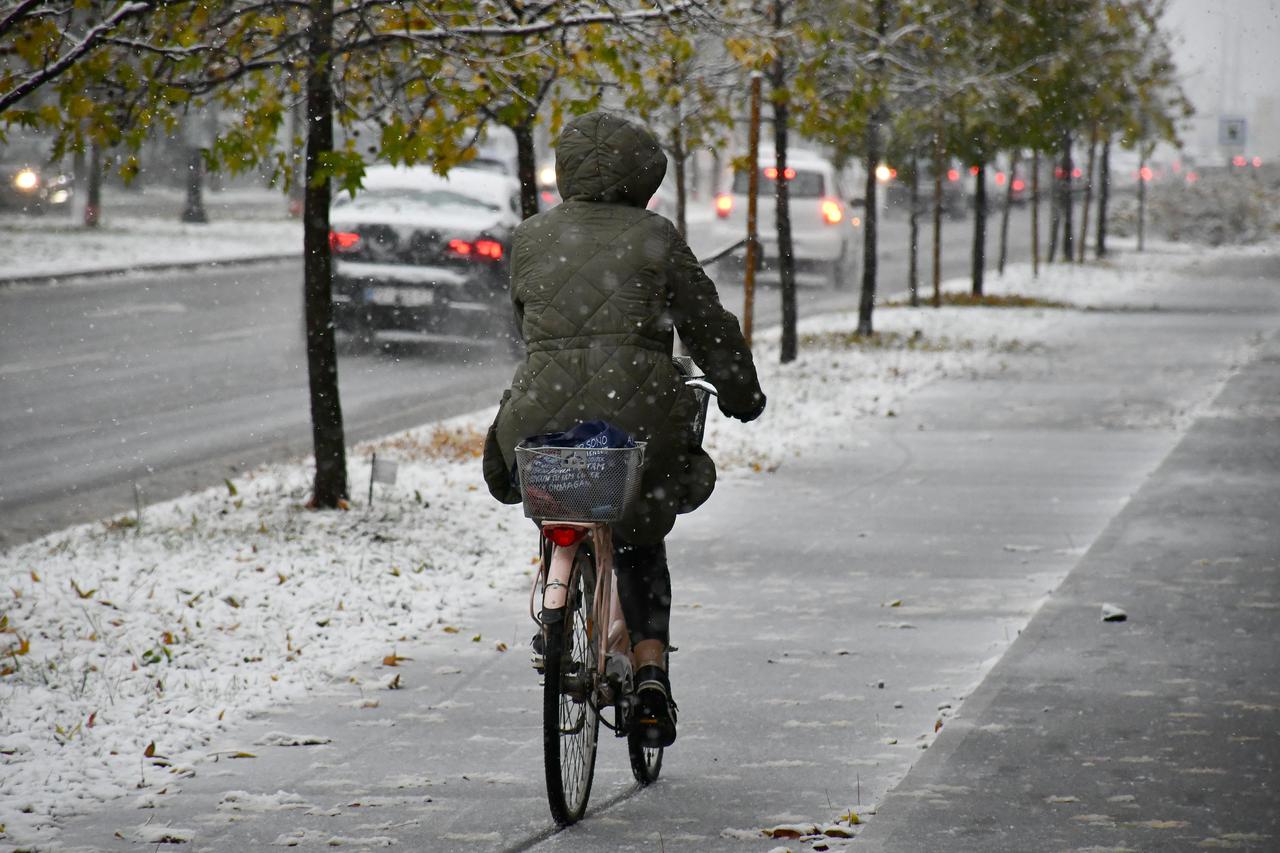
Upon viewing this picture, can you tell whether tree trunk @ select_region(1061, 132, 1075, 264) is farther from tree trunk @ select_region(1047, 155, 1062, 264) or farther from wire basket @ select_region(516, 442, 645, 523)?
wire basket @ select_region(516, 442, 645, 523)

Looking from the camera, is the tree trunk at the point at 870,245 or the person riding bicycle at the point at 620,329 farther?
the tree trunk at the point at 870,245

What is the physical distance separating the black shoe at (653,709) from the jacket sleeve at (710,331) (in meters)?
0.74

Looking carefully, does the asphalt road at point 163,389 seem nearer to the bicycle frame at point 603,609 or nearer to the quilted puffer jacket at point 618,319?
the bicycle frame at point 603,609

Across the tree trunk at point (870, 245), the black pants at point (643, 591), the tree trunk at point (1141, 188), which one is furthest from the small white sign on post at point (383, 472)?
the tree trunk at point (1141, 188)

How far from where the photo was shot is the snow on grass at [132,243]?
24.9m

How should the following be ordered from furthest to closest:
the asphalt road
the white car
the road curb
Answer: the white car
the road curb
the asphalt road

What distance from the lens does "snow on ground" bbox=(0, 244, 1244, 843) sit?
5387 mm

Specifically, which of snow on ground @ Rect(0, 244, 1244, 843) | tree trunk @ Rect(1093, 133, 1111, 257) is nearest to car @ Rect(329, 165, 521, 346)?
snow on ground @ Rect(0, 244, 1244, 843)

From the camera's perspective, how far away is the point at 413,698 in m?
5.94

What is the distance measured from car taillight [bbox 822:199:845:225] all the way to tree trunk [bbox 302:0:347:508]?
60.4 ft

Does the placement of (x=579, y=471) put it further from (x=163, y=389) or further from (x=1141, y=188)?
(x=1141, y=188)

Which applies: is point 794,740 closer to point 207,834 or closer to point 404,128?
point 207,834

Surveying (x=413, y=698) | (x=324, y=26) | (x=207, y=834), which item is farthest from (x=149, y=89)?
(x=207, y=834)

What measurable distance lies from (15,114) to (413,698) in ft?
8.92
